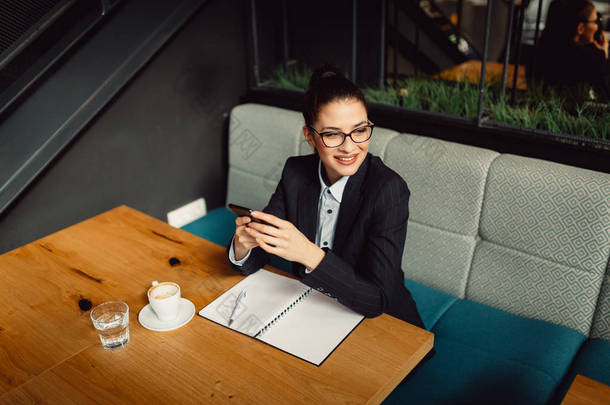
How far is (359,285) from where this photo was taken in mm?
1267

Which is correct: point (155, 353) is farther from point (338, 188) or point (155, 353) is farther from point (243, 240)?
point (338, 188)

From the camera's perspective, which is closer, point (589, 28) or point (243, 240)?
point (243, 240)

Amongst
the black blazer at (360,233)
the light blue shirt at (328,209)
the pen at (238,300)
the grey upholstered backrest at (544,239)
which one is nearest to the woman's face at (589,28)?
the grey upholstered backrest at (544,239)

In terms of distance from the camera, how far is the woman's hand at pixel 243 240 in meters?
1.36

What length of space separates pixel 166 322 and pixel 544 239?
1.30m

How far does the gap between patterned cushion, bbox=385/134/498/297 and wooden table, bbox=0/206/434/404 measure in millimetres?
804

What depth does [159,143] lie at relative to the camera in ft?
8.53

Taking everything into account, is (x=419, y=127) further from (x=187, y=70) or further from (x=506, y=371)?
(x=187, y=70)

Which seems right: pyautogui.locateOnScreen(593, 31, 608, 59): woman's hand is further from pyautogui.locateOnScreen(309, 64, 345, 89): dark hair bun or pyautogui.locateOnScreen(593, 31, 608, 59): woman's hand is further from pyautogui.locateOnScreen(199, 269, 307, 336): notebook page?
pyautogui.locateOnScreen(199, 269, 307, 336): notebook page

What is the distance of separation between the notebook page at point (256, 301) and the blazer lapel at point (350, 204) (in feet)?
0.80

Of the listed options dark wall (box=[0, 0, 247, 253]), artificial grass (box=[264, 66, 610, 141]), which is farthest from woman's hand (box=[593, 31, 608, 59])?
dark wall (box=[0, 0, 247, 253])

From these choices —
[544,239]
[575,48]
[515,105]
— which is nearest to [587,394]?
[544,239]

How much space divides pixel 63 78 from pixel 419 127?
1.58m

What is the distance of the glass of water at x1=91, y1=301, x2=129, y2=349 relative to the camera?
1.17 meters
